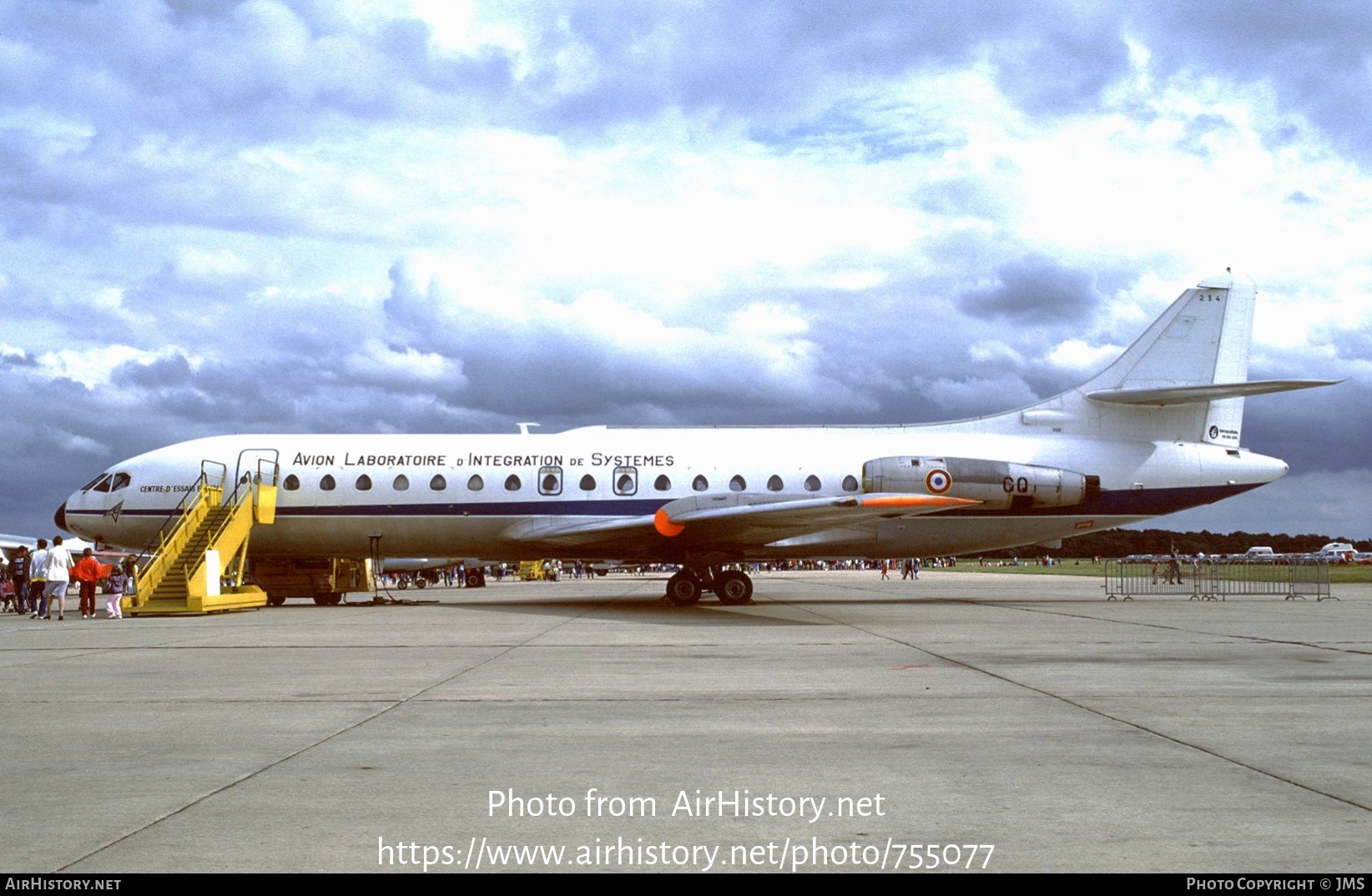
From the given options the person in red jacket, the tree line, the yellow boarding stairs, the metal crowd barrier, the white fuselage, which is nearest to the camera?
the yellow boarding stairs

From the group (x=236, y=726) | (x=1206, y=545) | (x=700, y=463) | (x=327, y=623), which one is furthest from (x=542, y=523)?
(x=1206, y=545)

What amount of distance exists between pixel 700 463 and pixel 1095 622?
942 centimetres

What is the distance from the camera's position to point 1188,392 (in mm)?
26562

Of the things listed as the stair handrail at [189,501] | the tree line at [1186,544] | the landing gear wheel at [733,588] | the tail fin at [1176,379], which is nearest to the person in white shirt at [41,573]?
the stair handrail at [189,501]

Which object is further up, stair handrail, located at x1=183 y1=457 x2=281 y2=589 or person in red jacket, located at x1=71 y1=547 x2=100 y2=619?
stair handrail, located at x1=183 y1=457 x2=281 y2=589

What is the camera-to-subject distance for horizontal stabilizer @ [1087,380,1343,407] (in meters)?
25.6

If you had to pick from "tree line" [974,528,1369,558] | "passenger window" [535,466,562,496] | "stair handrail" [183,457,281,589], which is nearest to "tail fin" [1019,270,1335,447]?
"passenger window" [535,466,562,496]

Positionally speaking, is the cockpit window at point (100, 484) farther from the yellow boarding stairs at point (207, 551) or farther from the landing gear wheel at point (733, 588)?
the landing gear wheel at point (733, 588)

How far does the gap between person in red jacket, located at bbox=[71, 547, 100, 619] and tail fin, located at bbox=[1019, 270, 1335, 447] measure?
853 inches

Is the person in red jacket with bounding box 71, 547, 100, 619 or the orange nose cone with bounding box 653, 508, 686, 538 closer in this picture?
the orange nose cone with bounding box 653, 508, 686, 538

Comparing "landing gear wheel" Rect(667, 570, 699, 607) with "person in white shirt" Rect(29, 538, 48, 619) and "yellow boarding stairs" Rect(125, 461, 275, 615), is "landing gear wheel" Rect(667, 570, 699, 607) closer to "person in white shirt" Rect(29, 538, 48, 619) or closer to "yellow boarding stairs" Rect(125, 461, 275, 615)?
"yellow boarding stairs" Rect(125, 461, 275, 615)

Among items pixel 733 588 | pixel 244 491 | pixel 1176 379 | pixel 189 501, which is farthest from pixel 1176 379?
pixel 189 501

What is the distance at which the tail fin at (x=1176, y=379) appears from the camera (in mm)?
27656

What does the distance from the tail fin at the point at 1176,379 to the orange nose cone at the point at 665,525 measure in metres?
9.49
